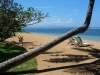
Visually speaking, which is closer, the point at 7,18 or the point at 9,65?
the point at 9,65

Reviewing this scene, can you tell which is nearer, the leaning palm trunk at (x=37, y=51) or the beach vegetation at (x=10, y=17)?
the leaning palm trunk at (x=37, y=51)

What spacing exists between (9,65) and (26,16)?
7.69 metres

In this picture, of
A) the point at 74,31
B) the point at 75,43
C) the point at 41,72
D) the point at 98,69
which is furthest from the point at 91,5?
the point at 75,43

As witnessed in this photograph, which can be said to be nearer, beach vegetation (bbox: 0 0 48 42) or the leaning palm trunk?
the leaning palm trunk

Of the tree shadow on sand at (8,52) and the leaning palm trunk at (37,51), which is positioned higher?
the leaning palm trunk at (37,51)

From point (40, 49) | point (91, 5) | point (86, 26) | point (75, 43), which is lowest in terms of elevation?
point (75, 43)

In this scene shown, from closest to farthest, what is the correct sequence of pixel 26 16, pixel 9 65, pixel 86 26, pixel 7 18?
pixel 9 65 < pixel 86 26 < pixel 7 18 < pixel 26 16

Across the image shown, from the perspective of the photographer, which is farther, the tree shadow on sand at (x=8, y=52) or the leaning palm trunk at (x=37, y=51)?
the tree shadow on sand at (x=8, y=52)

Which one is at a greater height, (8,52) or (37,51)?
(37,51)

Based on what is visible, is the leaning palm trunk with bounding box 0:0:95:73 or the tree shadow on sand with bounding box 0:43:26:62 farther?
the tree shadow on sand with bounding box 0:43:26:62

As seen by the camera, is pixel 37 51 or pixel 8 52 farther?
pixel 8 52

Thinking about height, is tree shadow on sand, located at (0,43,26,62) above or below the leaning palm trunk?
below

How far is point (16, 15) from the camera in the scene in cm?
1356

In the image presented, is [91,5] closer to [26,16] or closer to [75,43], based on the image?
[26,16]
